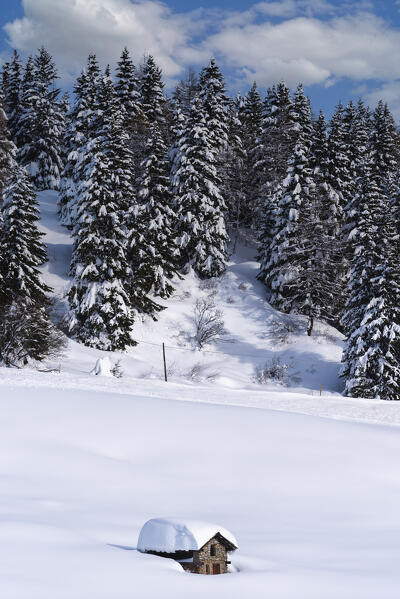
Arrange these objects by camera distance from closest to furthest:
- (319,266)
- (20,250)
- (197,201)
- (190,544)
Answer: (190,544) < (20,250) < (197,201) < (319,266)

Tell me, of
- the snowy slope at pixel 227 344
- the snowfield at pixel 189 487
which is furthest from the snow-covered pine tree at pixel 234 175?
the snowfield at pixel 189 487

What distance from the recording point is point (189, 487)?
11742 millimetres

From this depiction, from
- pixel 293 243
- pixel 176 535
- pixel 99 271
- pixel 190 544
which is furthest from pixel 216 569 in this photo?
pixel 293 243

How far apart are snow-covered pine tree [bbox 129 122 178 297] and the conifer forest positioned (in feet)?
0.37

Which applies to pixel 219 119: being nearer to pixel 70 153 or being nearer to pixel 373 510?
pixel 70 153

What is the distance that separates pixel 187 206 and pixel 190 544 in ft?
125

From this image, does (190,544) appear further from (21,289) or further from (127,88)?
(127,88)

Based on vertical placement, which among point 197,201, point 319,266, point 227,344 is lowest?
point 227,344

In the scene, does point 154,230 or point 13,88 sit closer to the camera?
point 154,230

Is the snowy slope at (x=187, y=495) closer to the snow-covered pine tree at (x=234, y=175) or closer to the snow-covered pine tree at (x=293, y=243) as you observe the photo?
the snow-covered pine tree at (x=293, y=243)

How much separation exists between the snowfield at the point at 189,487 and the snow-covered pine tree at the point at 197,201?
19532 mm

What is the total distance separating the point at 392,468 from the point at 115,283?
23.6 meters

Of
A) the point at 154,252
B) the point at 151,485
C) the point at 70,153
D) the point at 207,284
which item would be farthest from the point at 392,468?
the point at 70,153

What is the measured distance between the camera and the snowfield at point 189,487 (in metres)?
5.60
